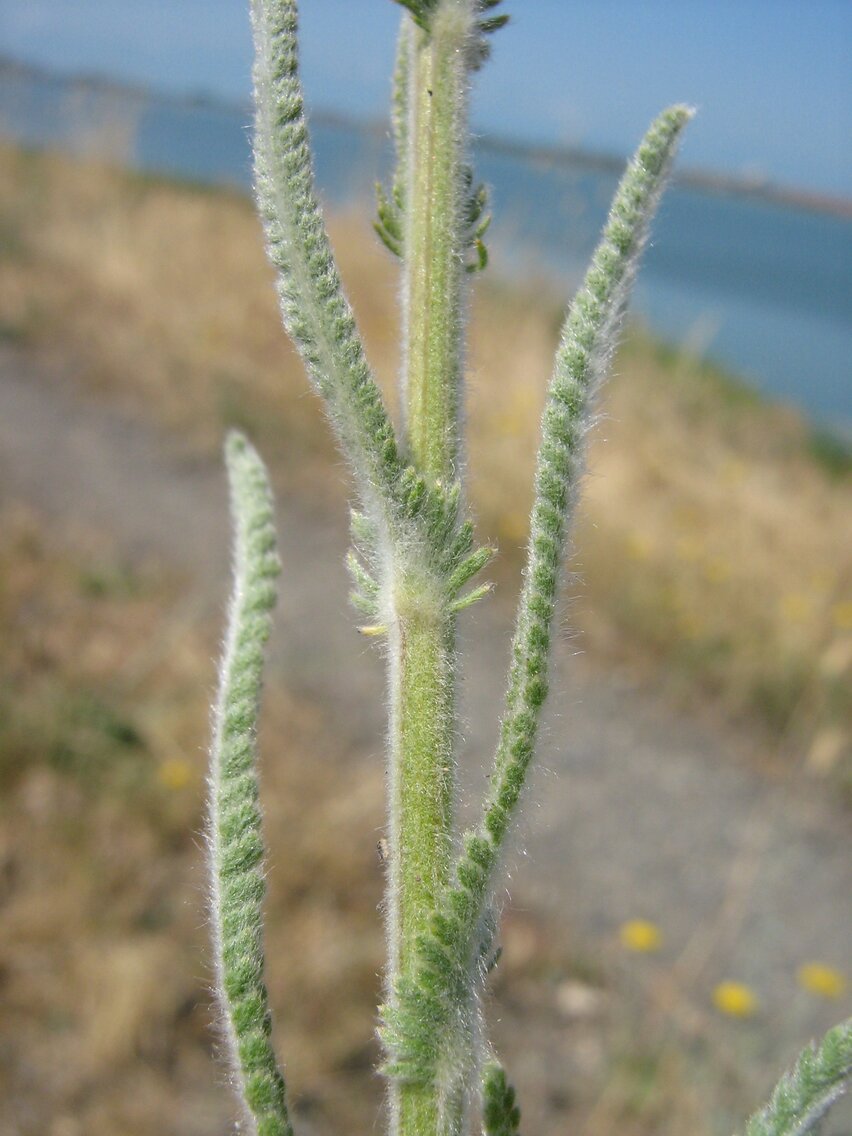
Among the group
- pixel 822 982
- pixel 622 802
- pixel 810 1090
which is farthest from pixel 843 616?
pixel 810 1090

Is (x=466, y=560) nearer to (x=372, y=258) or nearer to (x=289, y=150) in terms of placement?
(x=289, y=150)

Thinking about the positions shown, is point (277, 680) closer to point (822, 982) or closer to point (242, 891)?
point (822, 982)

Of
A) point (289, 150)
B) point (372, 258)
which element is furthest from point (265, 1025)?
point (372, 258)

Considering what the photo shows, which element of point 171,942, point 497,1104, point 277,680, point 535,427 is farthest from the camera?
point 535,427

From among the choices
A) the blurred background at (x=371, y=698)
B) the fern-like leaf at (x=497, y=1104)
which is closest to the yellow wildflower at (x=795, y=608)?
the blurred background at (x=371, y=698)

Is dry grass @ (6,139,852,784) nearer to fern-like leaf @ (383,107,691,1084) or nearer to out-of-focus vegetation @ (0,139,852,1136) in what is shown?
out-of-focus vegetation @ (0,139,852,1136)

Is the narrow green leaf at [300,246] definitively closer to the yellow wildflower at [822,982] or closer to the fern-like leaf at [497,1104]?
the fern-like leaf at [497,1104]
